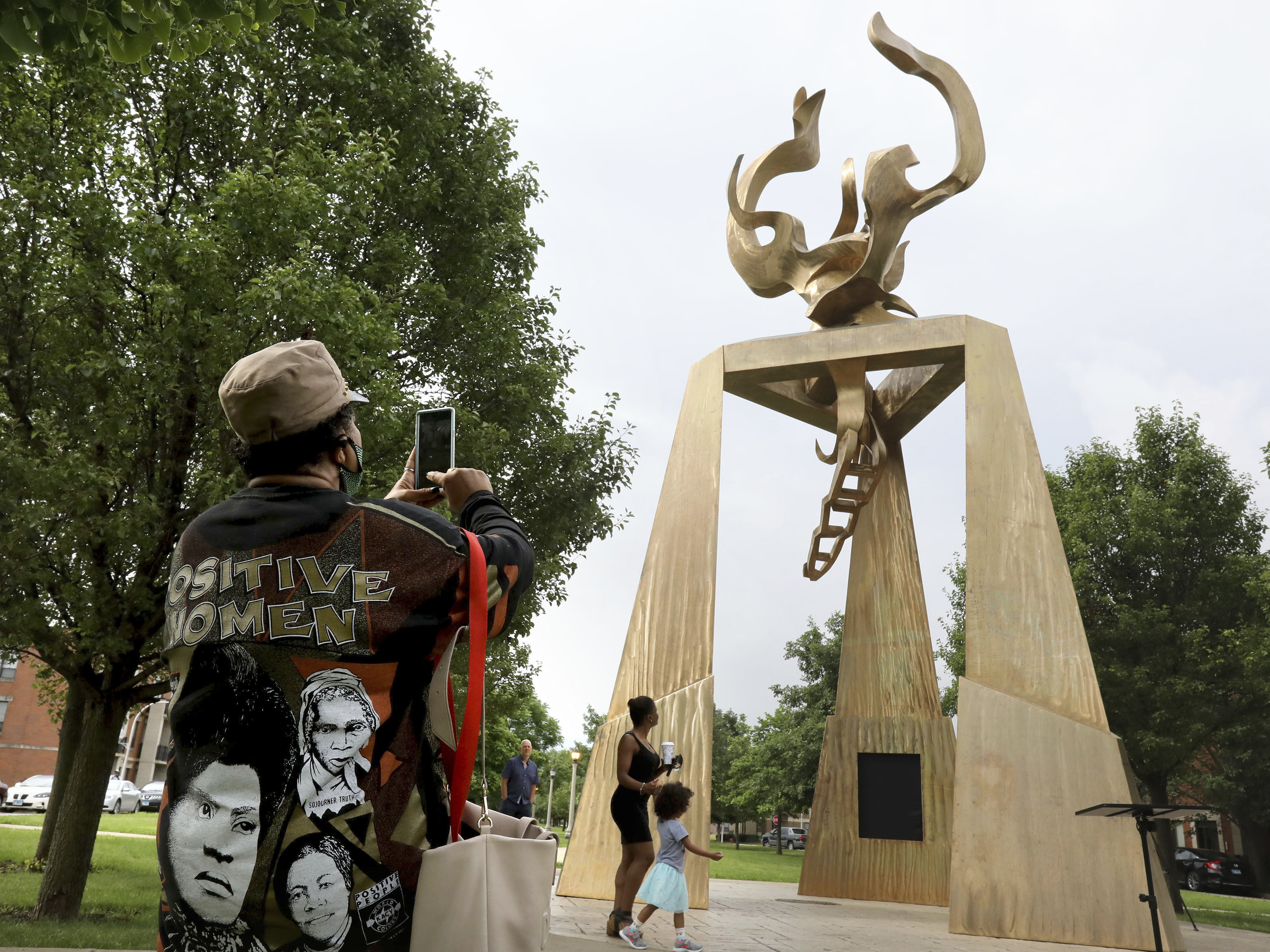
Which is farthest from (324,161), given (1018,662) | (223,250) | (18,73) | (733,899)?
(733,899)

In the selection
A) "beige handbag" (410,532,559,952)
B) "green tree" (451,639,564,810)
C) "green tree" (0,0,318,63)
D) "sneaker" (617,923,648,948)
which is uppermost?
"green tree" (0,0,318,63)

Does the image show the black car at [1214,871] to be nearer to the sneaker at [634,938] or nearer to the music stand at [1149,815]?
the music stand at [1149,815]

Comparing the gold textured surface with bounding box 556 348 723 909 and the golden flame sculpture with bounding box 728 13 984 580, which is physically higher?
the golden flame sculpture with bounding box 728 13 984 580

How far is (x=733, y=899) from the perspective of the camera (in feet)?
40.6

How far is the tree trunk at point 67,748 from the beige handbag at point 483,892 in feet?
34.5

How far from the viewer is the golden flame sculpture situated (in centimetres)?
1220

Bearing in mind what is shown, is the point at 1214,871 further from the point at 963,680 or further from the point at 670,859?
the point at 670,859

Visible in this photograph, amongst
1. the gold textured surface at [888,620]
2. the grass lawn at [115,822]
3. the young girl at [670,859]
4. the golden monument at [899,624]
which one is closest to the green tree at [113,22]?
the young girl at [670,859]

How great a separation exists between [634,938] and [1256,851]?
28.1 m

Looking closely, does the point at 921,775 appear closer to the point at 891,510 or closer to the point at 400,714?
the point at 891,510

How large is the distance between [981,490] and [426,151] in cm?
724

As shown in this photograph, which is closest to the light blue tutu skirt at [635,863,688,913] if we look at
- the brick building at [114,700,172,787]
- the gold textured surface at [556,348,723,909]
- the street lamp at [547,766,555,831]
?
the gold textured surface at [556,348,723,909]

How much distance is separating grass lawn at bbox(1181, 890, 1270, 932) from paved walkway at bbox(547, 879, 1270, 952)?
2401 mm

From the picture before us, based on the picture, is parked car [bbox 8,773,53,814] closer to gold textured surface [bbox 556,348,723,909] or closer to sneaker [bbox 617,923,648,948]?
gold textured surface [bbox 556,348,723,909]
